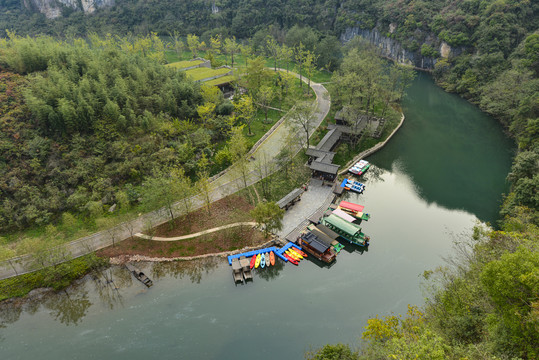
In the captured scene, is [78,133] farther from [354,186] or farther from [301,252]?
[354,186]

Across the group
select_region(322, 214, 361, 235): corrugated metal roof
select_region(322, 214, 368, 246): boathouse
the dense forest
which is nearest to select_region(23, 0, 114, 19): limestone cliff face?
the dense forest

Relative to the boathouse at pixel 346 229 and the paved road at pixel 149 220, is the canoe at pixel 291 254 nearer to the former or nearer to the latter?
the boathouse at pixel 346 229


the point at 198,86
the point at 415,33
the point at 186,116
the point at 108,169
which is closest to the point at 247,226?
the point at 108,169

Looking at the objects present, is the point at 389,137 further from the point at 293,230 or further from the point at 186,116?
the point at 186,116

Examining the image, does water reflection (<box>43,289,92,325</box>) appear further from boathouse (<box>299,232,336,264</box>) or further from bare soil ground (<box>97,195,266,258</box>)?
boathouse (<box>299,232,336,264</box>)

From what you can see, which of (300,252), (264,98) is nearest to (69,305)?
(300,252)
